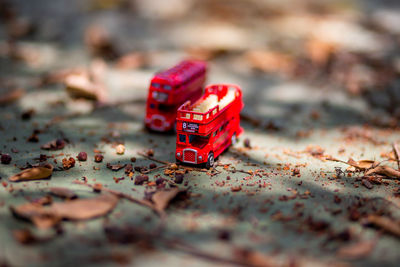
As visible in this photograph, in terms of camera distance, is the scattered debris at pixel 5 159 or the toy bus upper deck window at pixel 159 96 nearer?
the scattered debris at pixel 5 159

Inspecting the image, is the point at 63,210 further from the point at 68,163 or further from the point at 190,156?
the point at 190,156

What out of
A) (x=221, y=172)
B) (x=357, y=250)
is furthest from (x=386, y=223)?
(x=221, y=172)

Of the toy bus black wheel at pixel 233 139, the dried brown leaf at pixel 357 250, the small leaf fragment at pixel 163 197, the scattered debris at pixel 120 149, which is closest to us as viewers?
the dried brown leaf at pixel 357 250

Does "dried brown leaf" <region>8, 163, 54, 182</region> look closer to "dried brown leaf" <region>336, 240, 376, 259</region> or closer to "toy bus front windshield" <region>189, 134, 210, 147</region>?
"toy bus front windshield" <region>189, 134, 210, 147</region>

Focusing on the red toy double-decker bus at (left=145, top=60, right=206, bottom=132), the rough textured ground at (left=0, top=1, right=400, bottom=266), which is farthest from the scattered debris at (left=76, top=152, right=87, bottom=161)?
the red toy double-decker bus at (left=145, top=60, right=206, bottom=132)

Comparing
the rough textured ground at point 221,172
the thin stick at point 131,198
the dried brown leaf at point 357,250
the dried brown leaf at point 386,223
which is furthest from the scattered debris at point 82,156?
the dried brown leaf at point 386,223

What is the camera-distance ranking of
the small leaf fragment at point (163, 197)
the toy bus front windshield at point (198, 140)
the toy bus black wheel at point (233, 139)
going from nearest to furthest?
the small leaf fragment at point (163, 197) < the toy bus front windshield at point (198, 140) < the toy bus black wheel at point (233, 139)

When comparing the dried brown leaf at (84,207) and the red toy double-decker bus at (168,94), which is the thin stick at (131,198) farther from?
the red toy double-decker bus at (168,94)
